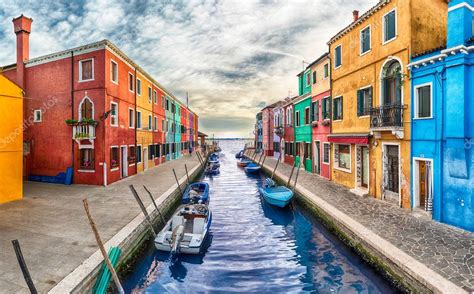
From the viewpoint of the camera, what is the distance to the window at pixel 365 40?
13873mm

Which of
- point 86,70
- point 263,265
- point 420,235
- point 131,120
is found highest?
point 86,70

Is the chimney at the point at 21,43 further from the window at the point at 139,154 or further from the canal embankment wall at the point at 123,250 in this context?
the canal embankment wall at the point at 123,250

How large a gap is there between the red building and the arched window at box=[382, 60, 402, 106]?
16767mm

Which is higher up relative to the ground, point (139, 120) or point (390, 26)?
point (390, 26)

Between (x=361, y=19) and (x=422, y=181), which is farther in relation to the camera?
(x=361, y=19)

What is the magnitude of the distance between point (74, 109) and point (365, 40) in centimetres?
1952

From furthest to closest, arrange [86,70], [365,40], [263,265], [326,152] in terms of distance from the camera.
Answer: [326,152], [86,70], [365,40], [263,265]

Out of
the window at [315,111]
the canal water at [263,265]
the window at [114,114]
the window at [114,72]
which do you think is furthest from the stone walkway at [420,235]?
the window at [114,72]

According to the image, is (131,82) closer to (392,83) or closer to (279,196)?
(279,196)

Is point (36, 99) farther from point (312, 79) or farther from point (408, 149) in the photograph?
point (408, 149)

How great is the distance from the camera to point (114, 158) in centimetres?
1894

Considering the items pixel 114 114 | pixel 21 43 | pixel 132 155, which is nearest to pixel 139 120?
pixel 132 155

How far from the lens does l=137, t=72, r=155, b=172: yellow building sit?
79.3 feet

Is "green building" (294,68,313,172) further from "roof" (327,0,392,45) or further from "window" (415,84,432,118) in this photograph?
"window" (415,84,432,118)
